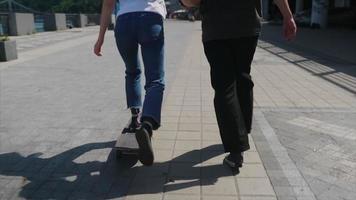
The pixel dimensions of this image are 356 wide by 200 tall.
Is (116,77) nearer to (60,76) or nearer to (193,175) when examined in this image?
(60,76)

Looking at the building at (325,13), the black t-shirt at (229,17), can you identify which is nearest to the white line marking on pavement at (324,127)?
the black t-shirt at (229,17)

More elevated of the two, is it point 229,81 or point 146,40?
point 146,40

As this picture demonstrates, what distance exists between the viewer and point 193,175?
3.67 m

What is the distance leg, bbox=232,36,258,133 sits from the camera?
142 inches

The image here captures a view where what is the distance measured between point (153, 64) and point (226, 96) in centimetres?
70

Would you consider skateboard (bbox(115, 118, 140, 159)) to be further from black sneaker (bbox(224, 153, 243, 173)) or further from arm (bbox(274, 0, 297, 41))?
arm (bbox(274, 0, 297, 41))

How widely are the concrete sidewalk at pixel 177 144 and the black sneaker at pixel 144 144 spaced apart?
8.9 inches

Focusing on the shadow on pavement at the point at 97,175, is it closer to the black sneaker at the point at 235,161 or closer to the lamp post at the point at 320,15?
the black sneaker at the point at 235,161

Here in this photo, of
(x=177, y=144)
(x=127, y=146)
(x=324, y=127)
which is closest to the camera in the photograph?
(x=127, y=146)

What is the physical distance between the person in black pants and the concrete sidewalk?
0.40 metres

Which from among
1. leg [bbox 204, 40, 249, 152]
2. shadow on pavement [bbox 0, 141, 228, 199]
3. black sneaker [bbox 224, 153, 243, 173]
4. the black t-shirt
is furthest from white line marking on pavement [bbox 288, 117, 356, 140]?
the black t-shirt

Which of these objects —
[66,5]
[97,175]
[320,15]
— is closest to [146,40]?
[97,175]

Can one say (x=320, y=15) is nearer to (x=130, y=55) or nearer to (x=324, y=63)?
(x=324, y=63)

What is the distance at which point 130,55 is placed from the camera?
391 cm
